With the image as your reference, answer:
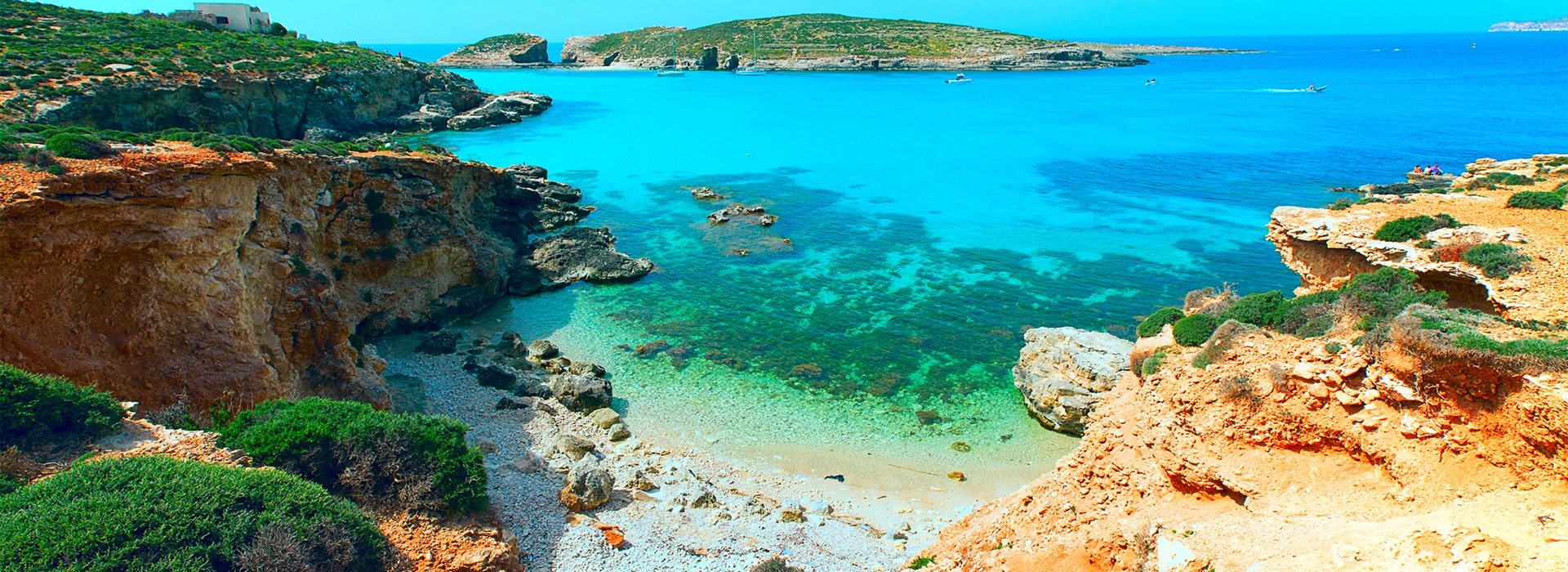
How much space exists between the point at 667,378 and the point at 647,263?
39.1 ft

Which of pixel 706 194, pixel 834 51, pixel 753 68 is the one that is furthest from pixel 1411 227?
pixel 834 51

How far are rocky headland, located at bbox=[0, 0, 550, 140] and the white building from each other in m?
4.78

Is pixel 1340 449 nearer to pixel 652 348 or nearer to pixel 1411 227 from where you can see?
pixel 1411 227

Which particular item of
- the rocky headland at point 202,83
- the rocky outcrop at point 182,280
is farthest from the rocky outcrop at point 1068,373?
the rocky headland at point 202,83

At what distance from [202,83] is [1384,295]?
6755 centimetres

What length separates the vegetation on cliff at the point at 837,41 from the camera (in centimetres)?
17438

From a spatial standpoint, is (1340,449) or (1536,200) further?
(1536,200)

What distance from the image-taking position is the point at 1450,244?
17125 millimetres

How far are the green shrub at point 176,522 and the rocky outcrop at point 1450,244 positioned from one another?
20621mm

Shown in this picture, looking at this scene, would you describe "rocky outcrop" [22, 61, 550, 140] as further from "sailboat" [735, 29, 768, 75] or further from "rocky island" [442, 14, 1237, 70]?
"rocky island" [442, 14, 1237, 70]

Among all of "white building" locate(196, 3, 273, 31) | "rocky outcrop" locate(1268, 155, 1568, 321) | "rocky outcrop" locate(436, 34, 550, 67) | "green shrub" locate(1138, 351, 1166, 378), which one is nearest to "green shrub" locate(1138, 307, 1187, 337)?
"rocky outcrop" locate(1268, 155, 1568, 321)

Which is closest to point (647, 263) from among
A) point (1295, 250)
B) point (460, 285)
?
point (460, 285)

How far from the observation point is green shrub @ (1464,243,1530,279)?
51.3 feet

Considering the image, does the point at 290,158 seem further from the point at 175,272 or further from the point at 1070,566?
the point at 1070,566
